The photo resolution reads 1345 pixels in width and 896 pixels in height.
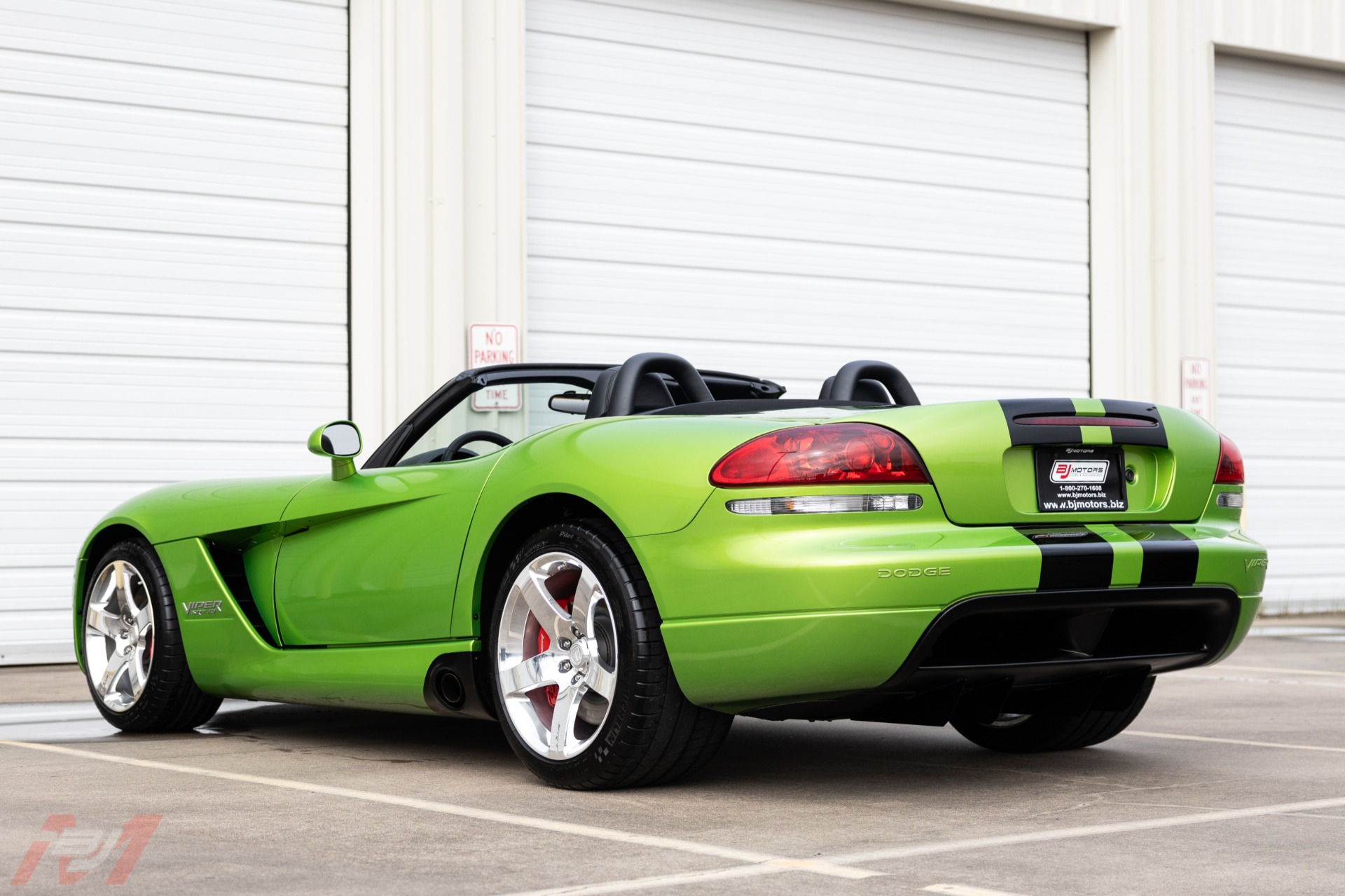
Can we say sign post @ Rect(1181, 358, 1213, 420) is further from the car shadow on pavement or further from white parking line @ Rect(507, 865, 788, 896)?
white parking line @ Rect(507, 865, 788, 896)

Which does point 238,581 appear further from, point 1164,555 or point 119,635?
point 1164,555

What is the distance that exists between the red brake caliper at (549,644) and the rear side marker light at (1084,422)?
4.18 ft

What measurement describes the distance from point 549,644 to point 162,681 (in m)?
1.99

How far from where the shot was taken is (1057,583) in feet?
13.6

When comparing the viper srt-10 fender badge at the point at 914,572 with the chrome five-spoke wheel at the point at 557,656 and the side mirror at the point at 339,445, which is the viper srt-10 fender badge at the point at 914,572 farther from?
the side mirror at the point at 339,445

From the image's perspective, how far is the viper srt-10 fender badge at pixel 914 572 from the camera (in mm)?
3984

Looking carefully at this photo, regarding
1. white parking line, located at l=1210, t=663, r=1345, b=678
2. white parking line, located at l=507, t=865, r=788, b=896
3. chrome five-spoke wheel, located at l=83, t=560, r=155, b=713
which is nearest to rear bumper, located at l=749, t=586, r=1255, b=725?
white parking line, located at l=507, t=865, r=788, b=896

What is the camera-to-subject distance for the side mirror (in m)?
5.38

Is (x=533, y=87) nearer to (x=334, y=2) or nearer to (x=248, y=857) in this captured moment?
(x=334, y=2)

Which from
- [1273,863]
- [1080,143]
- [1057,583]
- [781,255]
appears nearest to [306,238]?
[781,255]

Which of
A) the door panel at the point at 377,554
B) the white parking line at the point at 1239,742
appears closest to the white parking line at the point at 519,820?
the door panel at the point at 377,554

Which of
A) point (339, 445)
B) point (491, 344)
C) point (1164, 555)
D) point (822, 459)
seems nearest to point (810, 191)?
point (491, 344)

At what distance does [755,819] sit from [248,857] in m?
1.18

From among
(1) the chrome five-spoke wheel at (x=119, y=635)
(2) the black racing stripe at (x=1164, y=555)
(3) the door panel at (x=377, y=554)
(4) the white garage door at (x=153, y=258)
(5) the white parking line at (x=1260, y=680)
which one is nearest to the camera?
(2) the black racing stripe at (x=1164, y=555)
